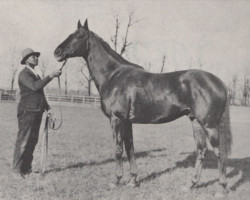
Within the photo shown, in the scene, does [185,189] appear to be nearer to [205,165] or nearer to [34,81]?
[205,165]

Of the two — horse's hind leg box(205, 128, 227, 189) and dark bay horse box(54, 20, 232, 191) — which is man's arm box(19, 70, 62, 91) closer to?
dark bay horse box(54, 20, 232, 191)

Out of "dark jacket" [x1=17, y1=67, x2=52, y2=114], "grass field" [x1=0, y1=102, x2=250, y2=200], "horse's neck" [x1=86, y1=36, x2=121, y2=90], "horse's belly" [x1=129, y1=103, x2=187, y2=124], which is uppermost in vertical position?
"horse's neck" [x1=86, y1=36, x2=121, y2=90]

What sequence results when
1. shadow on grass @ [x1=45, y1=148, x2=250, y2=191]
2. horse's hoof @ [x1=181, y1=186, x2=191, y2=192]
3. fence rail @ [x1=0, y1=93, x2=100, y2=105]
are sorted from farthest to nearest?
fence rail @ [x1=0, y1=93, x2=100, y2=105] < shadow on grass @ [x1=45, y1=148, x2=250, y2=191] < horse's hoof @ [x1=181, y1=186, x2=191, y2=192]

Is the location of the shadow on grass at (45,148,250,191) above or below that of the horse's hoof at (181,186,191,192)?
below

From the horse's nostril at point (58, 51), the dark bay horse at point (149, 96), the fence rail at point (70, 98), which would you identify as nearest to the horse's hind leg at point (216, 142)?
the dark bay horse at point (149, 96)

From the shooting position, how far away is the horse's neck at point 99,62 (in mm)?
5191

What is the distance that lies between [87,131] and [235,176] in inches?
264

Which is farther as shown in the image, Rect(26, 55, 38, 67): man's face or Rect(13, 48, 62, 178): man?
Rect(26, 55, 38, 67): man's face

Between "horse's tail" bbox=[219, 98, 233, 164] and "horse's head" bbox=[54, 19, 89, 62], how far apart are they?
272 centimetres

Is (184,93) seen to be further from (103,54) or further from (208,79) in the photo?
(103,54)

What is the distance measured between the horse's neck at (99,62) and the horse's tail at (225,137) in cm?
203

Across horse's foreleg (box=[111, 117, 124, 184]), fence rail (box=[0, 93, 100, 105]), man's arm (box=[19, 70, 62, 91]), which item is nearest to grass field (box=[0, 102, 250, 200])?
horse's foreleg (box=[111, 117, 124, 184])

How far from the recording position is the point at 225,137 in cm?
455

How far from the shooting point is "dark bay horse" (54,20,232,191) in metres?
4.47
